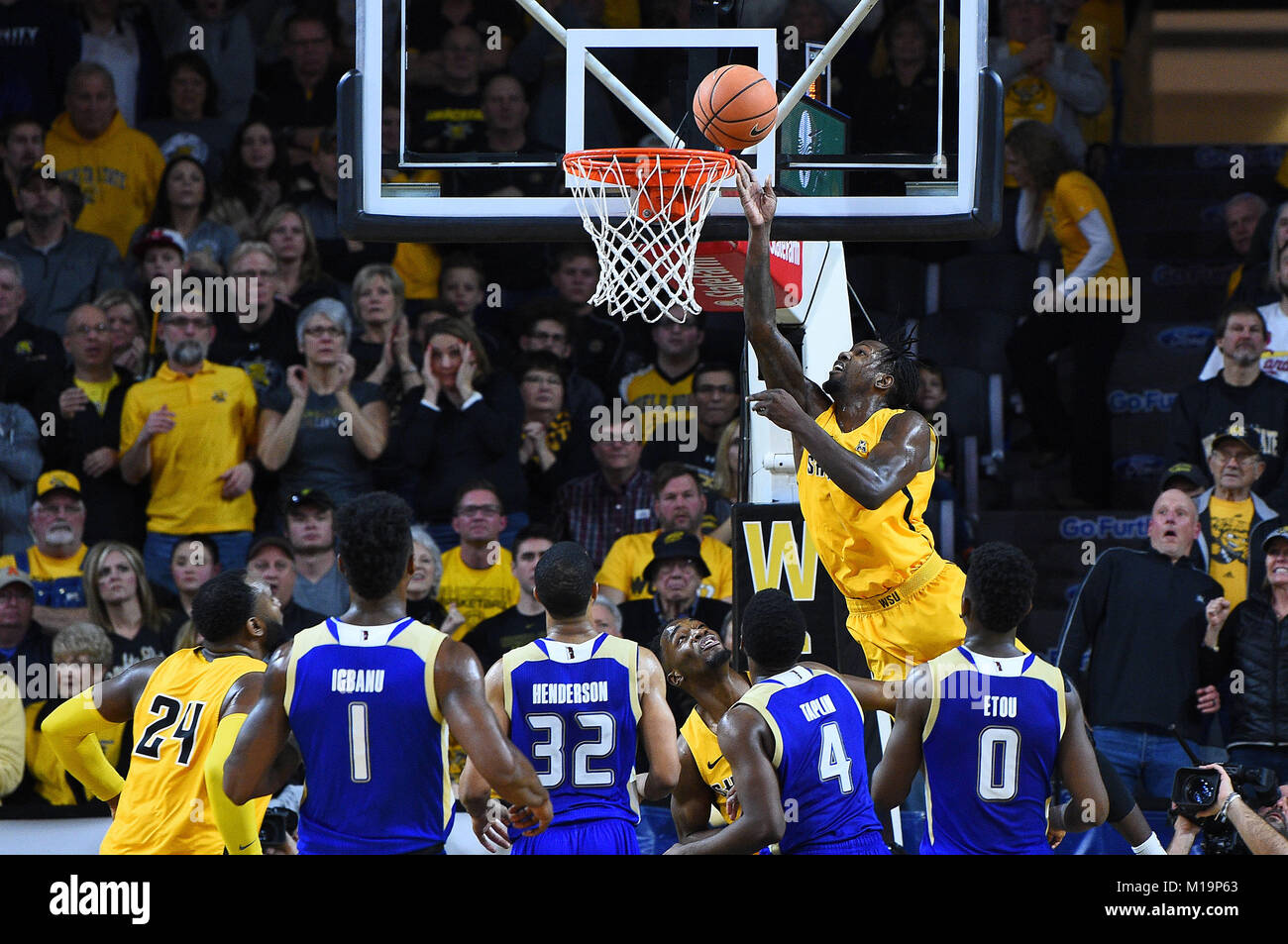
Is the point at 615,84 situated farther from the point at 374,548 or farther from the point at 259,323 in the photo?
the point at 259,323

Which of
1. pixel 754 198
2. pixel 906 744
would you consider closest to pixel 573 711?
pixel 906 744

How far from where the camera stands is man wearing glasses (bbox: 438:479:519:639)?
329 inches

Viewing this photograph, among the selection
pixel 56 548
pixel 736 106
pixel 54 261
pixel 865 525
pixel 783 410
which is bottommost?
pixel 56 548

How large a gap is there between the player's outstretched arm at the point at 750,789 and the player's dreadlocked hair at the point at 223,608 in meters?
1.66

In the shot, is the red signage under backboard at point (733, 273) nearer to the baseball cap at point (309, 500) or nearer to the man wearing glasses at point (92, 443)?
the baseball cap at point (309, 500)

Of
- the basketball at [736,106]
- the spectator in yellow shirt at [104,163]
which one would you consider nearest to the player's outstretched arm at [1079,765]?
the basketball at [736,106]

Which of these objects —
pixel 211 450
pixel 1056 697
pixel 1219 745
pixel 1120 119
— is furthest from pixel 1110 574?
pixel 1120 119

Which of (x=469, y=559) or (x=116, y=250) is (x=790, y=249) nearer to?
(x=469, y=559)

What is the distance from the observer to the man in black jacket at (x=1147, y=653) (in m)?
7.41

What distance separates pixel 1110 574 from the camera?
7625 millimetres

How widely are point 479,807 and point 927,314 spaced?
19.5ft

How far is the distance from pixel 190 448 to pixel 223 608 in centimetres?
345

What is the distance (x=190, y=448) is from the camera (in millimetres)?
8672

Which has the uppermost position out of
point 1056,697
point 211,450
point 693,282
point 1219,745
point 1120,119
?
point 1120,119
